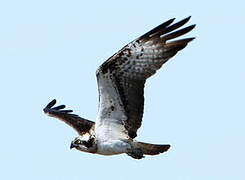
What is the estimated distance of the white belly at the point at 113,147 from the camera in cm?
1577

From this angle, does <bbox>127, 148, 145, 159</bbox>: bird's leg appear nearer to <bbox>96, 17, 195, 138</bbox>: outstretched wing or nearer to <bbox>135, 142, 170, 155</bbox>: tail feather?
<bbox>135, 142, 170, 155</bbox>: tail feather

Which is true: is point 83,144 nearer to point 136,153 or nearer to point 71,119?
point 136,153

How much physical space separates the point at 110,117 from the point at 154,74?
3.48 ft

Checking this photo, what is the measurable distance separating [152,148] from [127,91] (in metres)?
1.06

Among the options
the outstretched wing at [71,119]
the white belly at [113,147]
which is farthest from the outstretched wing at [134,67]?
the outstretched wing at [71,119]

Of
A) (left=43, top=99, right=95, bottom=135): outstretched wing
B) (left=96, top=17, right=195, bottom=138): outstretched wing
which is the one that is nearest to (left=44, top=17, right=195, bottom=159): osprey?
(left=96, top=17, right=195, bottom=138): outstretched wing

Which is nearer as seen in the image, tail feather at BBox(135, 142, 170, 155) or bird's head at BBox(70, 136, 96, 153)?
tail feather at BBox(135, 142, 170, 155)

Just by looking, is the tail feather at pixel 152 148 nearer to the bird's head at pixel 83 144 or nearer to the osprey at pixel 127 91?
the osprey at pixel 127 91

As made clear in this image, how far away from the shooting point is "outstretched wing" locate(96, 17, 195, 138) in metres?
15.4

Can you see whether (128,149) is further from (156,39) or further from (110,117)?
(156,39)

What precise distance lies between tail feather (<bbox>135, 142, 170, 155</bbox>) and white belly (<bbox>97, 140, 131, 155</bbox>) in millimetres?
208

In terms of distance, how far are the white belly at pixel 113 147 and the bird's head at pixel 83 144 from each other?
0.40 ft

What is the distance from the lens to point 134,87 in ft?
51.3

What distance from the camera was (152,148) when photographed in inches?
623
